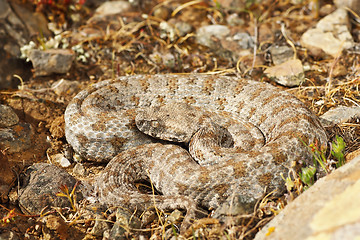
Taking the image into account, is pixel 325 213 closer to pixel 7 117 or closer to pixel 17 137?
pixel 17 137

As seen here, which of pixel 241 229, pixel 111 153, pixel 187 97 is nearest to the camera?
pixel 241 229

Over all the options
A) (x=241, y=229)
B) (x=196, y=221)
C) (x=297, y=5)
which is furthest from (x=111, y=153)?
(x=297, y=5)

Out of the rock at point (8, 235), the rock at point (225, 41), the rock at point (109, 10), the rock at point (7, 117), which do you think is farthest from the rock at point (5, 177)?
the rock at point (225, 41)

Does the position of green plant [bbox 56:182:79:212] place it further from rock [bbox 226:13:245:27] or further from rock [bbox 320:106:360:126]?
rock [bbox 226:13:245:27]

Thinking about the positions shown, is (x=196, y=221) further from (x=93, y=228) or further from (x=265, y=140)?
(x=265, y=140)

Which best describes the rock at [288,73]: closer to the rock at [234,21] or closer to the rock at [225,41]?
the rock at [225,41]

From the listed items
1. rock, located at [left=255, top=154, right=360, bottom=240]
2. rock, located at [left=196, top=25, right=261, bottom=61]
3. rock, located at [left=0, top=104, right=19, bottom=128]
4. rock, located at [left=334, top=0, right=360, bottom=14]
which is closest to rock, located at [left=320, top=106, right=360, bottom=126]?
rock, located at [left=255, top=154, right=360, bottom=240]

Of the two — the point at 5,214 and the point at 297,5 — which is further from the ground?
the point at 297,5

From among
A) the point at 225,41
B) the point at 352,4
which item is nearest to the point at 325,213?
the point at 225,41
